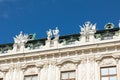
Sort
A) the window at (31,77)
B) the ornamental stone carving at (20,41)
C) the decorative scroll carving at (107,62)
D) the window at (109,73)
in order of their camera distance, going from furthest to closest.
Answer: the ornamental stone carving at (20,41), the window at (31,77), the decorative scroll carving at (107,62), the window at (109,73)

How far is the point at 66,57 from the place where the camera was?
37.6 metres

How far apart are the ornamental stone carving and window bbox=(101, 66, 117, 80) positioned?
9.13 m

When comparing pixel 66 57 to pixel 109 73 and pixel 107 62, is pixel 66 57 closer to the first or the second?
pixel 107 62

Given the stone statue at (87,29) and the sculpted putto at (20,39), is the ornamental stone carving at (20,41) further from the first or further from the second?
the stone statue at (87,29)

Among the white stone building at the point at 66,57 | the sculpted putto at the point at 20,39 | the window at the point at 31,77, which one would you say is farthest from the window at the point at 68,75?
the sculpted putto at the point at 20,39

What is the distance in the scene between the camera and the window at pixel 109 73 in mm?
35219

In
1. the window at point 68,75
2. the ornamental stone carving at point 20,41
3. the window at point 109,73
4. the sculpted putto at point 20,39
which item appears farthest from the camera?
the sculpted putto at point 20,39

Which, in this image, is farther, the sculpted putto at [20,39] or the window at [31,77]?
the sculpted putto at [20,39]

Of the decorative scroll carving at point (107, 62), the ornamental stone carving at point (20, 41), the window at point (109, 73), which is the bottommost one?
the window at point (109, 73)

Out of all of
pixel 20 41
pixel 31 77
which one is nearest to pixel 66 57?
pixel 31 77

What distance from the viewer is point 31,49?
39.4m

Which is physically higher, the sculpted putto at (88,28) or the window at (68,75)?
the sculpted putto at (88,28)

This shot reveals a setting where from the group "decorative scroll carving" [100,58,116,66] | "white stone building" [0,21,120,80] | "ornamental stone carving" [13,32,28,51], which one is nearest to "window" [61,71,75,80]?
"white stone building" [0,21,120,80]

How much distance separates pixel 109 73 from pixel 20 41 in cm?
1044
